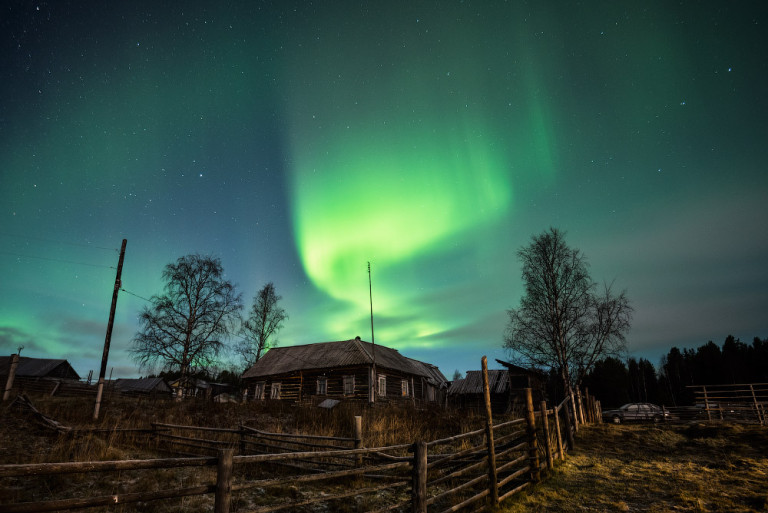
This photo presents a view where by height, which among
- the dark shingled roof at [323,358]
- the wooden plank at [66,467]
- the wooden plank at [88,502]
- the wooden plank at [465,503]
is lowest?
the wooden plank at [465,503]

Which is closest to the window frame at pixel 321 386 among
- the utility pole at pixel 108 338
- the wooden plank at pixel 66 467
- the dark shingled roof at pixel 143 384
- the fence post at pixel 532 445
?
the utility pole at pixel 108 338

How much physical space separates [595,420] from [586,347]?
4693mm

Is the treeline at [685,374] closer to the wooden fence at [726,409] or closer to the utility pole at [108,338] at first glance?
the wooden fence at [726,409]

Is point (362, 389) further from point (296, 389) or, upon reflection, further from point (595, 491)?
point (595, 491)

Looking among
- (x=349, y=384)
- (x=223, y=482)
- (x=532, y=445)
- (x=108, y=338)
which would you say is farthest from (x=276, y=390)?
(x=223, y=482)

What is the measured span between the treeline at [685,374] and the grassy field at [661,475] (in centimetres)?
4250

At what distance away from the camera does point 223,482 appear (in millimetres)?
3721

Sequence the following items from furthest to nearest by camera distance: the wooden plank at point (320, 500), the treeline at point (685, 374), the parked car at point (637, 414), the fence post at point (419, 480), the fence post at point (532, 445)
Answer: the treeline at point (685, 374) < the parked car at point (637, 414) < the fence post at point (532, 445) < the fence post at point (419, 480) < the wooden plank at point (320, 500)

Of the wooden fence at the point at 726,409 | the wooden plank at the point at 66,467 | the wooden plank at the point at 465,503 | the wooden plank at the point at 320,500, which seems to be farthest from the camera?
the wooden fence at the point at 726,409

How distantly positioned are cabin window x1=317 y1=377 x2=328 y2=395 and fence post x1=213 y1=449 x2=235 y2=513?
1052 inches

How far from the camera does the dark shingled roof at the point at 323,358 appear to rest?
2917 centimetres

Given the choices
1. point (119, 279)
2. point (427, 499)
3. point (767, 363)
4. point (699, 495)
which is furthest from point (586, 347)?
point (767, 363)

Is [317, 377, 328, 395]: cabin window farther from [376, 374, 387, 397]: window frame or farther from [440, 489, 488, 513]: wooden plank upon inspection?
[440, 489, 488, 513]: wooden plank

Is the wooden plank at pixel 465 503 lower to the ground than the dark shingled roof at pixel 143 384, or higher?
lower
